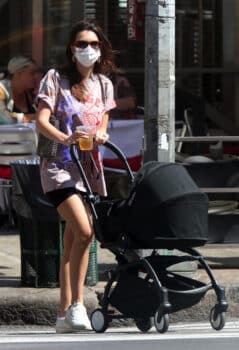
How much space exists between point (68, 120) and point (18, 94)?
517 cm

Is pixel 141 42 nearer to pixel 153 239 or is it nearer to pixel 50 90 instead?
pixel 50 90

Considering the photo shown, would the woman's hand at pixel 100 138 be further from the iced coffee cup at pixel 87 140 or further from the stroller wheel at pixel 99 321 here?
the stroller wheel at pixel 99 321

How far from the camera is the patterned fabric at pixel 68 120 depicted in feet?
19.8

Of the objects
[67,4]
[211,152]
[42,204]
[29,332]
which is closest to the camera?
[29,332]

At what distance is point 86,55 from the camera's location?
6.12m

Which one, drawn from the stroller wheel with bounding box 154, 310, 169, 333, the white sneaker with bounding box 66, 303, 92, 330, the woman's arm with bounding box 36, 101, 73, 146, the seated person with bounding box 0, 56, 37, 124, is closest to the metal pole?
the woman's arm with bounding box 36, 101, 73, 146

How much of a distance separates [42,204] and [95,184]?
117 centimetres

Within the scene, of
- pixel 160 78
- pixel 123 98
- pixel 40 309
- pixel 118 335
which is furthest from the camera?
pixel 123 98

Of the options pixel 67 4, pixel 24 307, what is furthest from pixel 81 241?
pixel 67 4

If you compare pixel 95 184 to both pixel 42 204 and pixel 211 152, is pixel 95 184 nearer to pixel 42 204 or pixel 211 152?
pixel 42 204

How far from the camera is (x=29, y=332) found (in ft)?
22.0

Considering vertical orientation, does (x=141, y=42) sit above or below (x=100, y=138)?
above

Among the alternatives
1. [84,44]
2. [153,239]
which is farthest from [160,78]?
[153,239]

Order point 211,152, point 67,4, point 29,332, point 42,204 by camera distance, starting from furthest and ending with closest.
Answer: point 67,4, point 211,152, point 42,204, point 29,332
